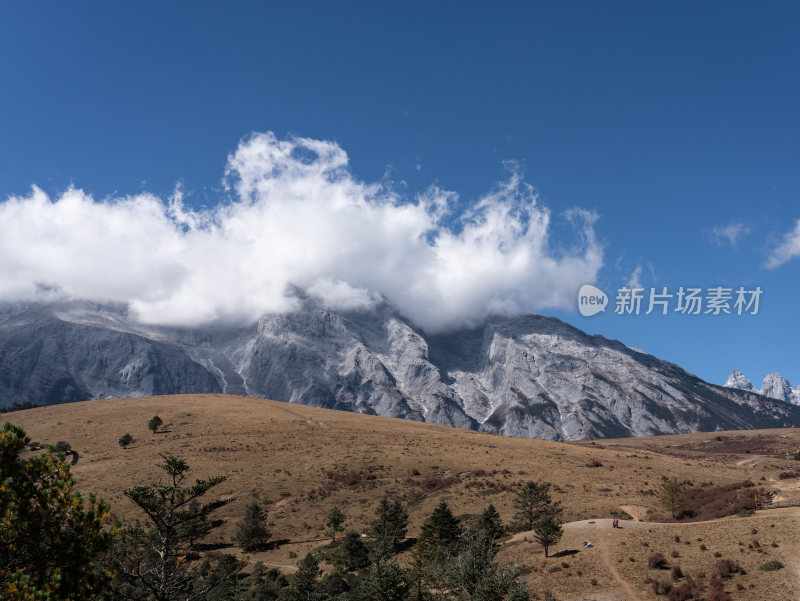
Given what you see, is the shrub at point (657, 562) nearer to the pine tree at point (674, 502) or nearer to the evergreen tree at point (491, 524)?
the evergreen tree at point (491, 524)

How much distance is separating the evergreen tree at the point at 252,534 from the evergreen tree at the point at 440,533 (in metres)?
21.7

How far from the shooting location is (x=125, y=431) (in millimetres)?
103125

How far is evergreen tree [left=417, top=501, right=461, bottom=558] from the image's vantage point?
45.2 meters

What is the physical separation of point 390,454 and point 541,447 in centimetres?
3673

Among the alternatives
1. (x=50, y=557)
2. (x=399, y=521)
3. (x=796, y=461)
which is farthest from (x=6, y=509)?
(x=796, y=461)

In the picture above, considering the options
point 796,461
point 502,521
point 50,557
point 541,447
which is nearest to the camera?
point 50,557

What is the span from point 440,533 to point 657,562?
18.8 m

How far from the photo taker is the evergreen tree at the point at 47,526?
46.8 feet

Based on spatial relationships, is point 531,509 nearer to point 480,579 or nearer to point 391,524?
point 391,524

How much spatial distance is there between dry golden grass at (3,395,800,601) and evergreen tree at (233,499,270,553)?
158 centimetres

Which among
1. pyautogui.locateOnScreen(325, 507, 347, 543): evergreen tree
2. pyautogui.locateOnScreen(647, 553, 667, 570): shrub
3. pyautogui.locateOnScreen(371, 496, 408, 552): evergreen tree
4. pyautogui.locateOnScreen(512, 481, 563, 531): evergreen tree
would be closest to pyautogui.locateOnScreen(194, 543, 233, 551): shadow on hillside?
pyautogui.locateOnScreen(325, 507, 347, 543): evergreen tree

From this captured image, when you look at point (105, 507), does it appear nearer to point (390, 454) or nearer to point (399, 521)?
point (399, 521)

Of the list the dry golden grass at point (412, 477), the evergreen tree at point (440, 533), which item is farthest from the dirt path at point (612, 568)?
the evergreen tree at point (440, 533)

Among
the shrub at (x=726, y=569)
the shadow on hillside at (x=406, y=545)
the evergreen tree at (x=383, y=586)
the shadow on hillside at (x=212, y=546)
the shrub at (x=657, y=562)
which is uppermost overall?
the shrub at (x=726, y=569)
